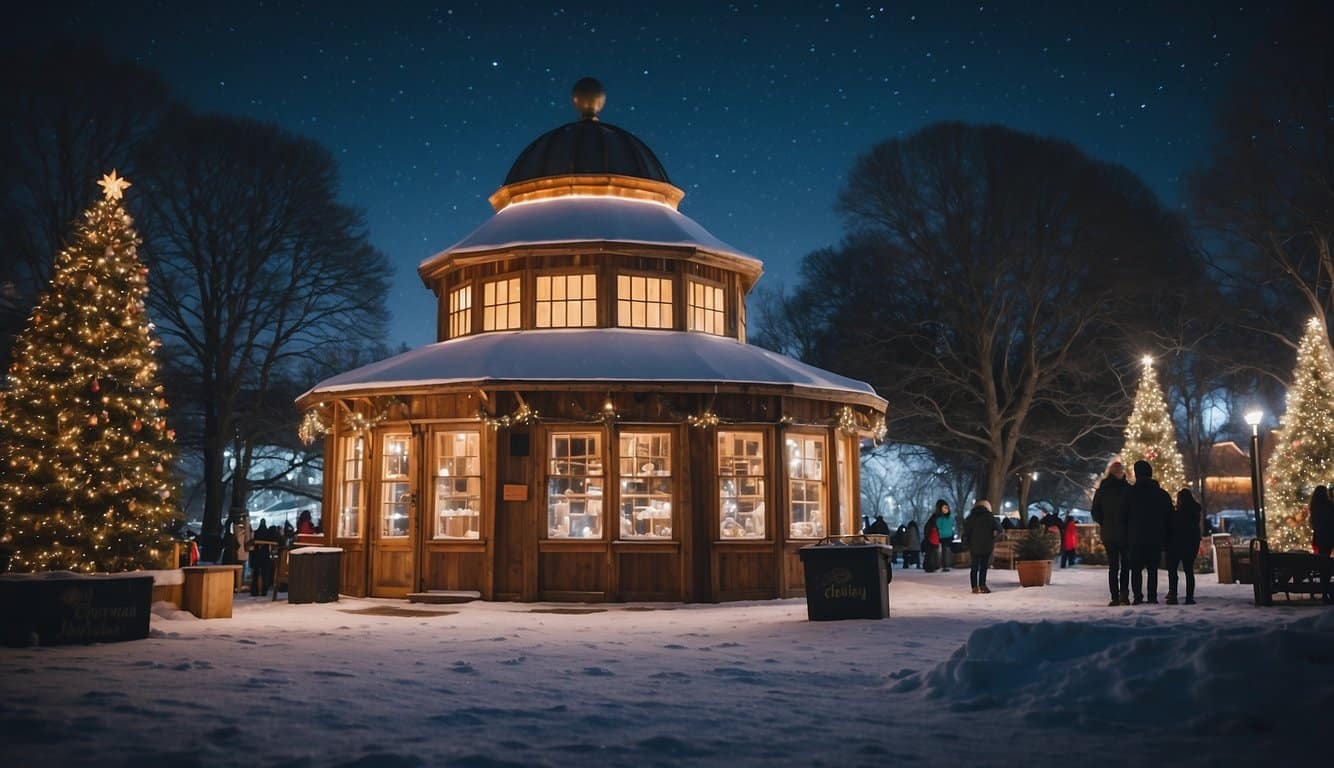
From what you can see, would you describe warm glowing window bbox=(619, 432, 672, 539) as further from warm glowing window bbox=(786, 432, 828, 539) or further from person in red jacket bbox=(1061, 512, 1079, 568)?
person in red jacket bbox=(1061, 512, 1079, 568)

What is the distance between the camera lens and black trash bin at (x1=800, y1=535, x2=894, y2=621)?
12805 mm

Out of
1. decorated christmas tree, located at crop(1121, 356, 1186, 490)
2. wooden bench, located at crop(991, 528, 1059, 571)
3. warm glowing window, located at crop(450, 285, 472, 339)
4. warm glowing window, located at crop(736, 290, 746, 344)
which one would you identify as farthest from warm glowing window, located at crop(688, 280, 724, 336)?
decorated christmas tree, located at crop(1121, 356, 1186, 490)

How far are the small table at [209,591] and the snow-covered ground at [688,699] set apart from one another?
7.26 feet

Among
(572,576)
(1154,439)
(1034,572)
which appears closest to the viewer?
(572,576)

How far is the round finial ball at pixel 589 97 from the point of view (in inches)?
856

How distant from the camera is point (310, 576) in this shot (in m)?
16.4

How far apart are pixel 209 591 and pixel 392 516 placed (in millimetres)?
4154

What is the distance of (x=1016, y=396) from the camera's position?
31.9 metres

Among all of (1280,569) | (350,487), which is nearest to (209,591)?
(350,487)

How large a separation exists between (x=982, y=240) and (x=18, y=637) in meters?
24.7

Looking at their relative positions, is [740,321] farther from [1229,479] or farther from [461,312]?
[1229,479]

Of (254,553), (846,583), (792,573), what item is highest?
(254,553)

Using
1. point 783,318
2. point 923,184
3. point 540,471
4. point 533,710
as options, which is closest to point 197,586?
point 540,471

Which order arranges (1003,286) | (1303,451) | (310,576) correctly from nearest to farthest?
1. (310,576)
2. (1303,451)
3. (1003,286)
